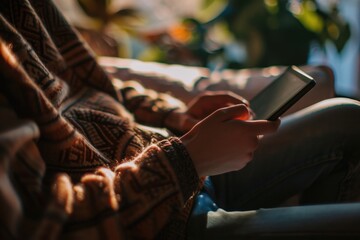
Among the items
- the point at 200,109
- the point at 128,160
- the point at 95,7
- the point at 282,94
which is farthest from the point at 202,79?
the point at 95,7

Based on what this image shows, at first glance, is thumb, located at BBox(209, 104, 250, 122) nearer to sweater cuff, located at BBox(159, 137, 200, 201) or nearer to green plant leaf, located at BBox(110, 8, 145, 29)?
sweater cuff, located at BBox(159, 137, 200, 201)

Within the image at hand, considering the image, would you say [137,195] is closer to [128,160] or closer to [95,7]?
[128,160]

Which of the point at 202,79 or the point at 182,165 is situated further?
the point at 202,79

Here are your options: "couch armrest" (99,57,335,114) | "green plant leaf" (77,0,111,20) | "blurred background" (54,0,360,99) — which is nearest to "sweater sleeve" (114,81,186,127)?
"couch armrest" (99,57,335,114)

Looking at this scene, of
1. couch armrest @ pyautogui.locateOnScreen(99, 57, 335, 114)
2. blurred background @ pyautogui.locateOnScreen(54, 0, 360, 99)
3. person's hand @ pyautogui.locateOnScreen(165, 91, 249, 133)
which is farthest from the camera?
blurred background @ pyautogui.locateOnScreen(54, 0, 360, 99)

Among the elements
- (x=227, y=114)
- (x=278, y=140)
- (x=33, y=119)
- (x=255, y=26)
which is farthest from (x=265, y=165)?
(x=255, y=26)

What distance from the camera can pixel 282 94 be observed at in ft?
2.40

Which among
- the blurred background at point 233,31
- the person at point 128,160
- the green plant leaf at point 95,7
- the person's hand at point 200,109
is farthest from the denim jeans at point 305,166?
the green plant leaf at point 95,7

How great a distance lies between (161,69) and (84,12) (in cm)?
85

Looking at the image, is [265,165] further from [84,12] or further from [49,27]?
[84,12]

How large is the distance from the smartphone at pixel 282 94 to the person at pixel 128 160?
0.03 m

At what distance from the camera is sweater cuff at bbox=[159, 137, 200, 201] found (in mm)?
555

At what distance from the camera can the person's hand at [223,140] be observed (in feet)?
1.95

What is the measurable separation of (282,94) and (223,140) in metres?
0.18
